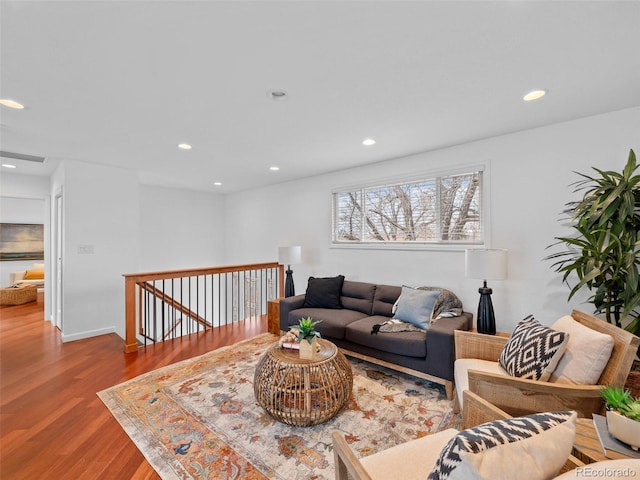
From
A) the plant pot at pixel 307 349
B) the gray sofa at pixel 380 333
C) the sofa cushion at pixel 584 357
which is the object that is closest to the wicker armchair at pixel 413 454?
the sofa cushion at pixel 584 357

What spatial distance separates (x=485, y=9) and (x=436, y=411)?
263 cm

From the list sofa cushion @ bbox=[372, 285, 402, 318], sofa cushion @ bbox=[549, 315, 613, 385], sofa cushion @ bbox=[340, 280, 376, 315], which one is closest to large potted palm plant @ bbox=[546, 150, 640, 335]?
sofa cushion @ bbox=[549, 315, 613, 385]

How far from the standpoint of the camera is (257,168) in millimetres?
4465

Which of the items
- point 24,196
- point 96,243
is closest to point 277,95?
point 96,243

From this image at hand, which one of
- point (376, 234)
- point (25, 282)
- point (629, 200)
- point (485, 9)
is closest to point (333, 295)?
point (376, 234)

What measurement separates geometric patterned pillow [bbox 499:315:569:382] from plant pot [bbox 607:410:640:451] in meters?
0.59

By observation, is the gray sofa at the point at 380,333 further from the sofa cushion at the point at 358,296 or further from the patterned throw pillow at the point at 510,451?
the patterned throw pillow at the point at 510,451

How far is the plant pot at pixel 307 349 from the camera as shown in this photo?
2.25m

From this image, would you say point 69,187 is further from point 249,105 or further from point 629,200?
point 629,200

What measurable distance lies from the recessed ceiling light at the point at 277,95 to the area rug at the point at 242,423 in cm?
246

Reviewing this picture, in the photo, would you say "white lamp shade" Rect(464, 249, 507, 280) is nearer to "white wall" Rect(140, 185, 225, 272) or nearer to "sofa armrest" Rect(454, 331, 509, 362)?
"sofa armrest" Rect(454, 331, 509, 362)

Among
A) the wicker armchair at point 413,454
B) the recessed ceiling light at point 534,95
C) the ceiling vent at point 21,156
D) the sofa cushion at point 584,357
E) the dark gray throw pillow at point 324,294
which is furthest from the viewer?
the dark gray throw pillow at point 324,294

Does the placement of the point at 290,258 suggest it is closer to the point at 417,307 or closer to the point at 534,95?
the point at 417,307

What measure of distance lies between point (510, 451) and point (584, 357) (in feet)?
4.26
